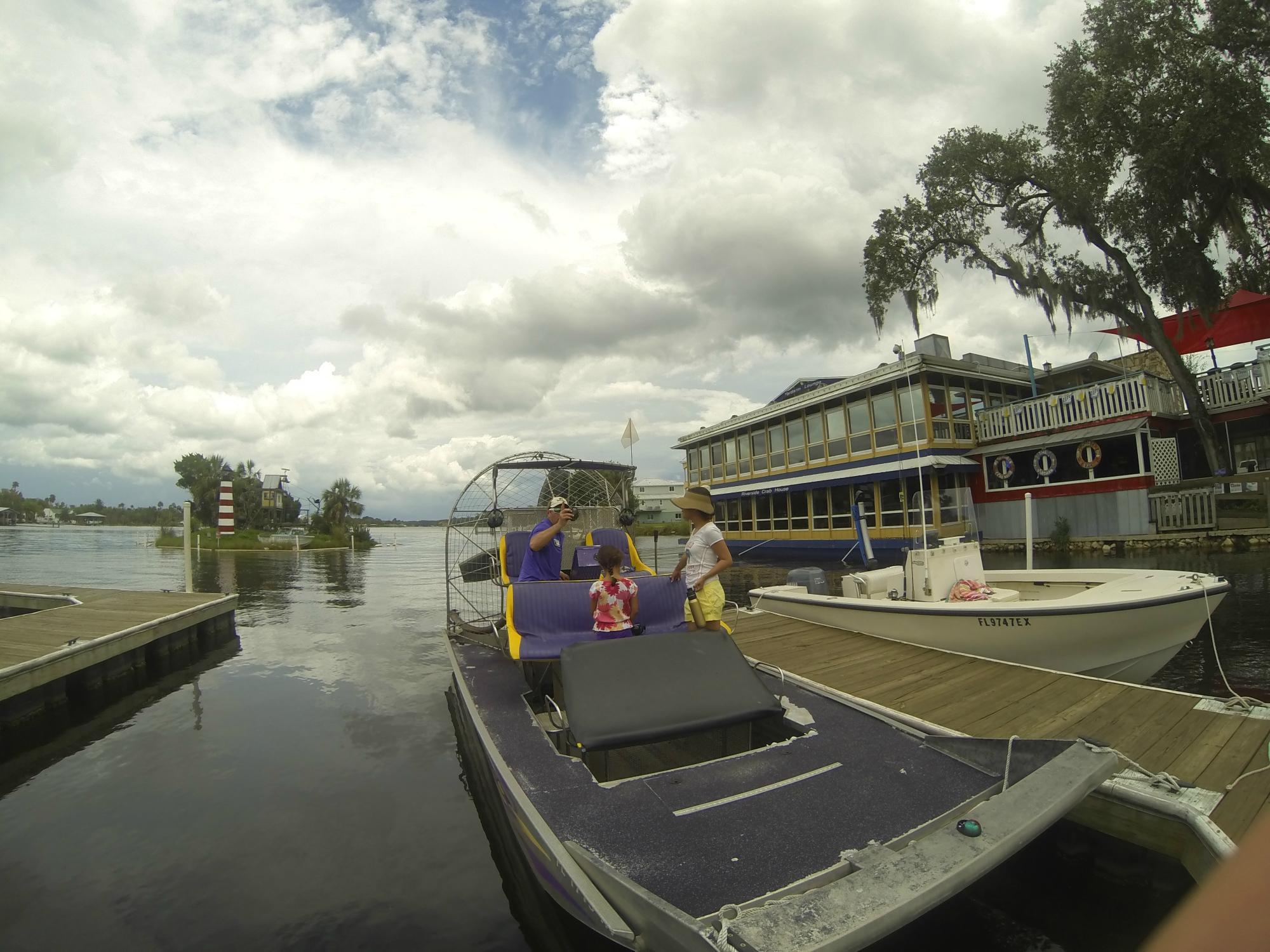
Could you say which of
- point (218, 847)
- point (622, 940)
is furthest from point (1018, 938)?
point (218, 847)

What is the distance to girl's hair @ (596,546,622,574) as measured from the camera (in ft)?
17.3

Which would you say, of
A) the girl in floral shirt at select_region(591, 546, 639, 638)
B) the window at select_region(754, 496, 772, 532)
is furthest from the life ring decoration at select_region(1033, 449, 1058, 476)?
the girl in floral shirt at select_region(591, 546, 639, 638)

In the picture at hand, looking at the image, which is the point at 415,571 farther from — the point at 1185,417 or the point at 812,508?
the point at 1185,417

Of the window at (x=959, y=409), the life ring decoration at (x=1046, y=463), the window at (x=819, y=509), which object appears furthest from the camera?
the window at (x=819, y=509)

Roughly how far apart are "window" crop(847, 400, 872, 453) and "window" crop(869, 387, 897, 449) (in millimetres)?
246

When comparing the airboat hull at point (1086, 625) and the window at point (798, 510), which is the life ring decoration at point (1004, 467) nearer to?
the window at point (798, 510)

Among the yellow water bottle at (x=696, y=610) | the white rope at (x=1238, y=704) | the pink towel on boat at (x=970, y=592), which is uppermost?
the yellow water bottle at (x=696, y=610)

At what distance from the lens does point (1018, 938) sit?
3660 millimetres

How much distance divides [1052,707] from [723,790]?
3.76 metres

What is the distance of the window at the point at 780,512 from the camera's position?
26.7m

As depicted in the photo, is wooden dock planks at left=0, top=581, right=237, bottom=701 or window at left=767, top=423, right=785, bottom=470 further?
window at left=767, top=423, right=785, bottom=470

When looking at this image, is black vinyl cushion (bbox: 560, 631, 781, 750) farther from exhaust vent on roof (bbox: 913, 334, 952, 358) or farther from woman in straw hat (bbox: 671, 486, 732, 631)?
exhaust vent on roof (bbox: 913, 334, 952, 358)

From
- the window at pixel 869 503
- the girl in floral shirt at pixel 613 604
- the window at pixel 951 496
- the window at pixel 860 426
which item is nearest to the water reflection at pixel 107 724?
the girl in floral shirt at pixel 613 604

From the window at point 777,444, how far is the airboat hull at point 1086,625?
1802 cm
